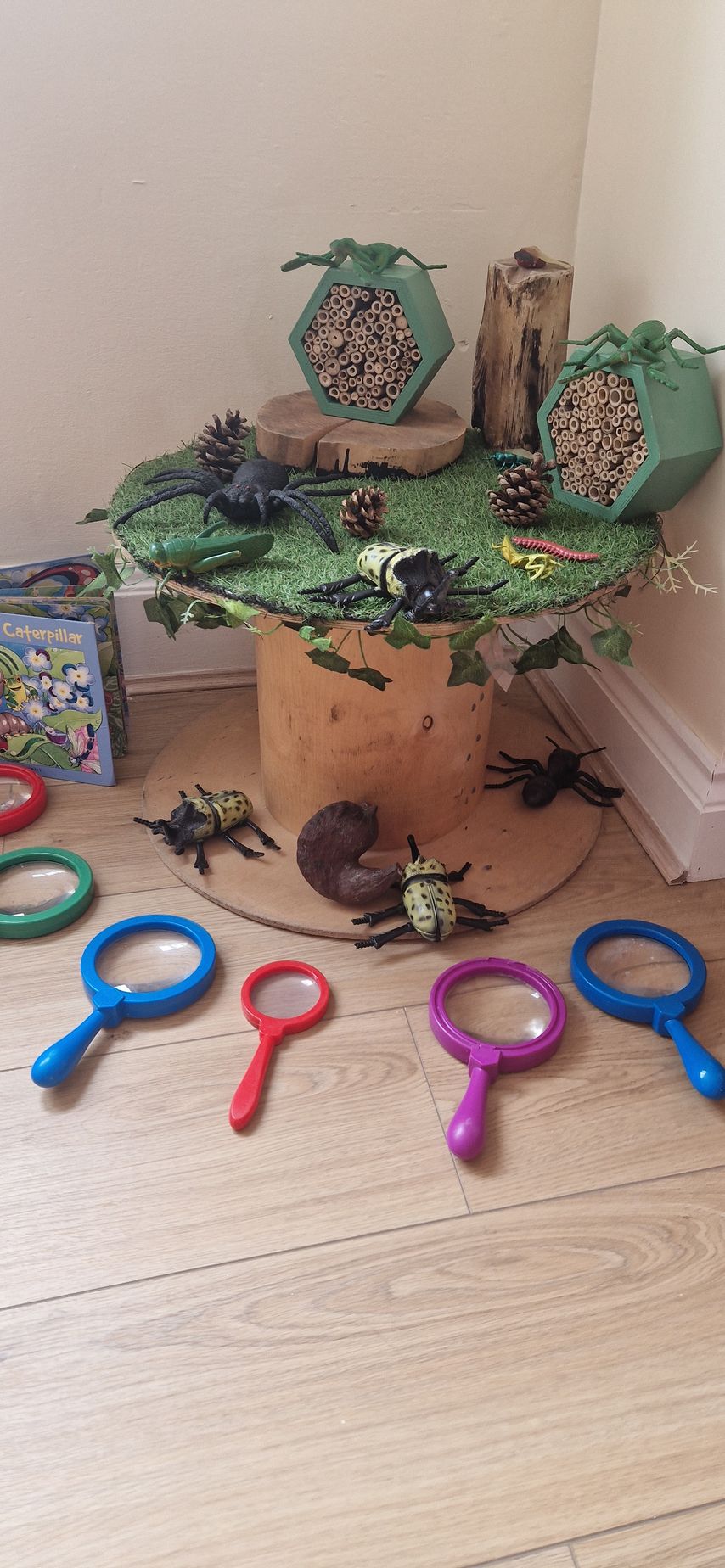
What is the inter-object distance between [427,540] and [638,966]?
1.63 feet

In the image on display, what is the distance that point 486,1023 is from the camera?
1069mm

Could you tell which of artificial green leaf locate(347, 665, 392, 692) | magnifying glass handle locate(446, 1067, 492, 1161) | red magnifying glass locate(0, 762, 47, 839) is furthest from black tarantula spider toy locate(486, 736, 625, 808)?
red magnifying glass locate(0, 762, 47, 839)

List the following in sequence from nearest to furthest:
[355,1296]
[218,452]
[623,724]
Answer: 1. [355,1296]
2. [218,452]
3. [623,724]

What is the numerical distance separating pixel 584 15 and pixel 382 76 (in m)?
0.26

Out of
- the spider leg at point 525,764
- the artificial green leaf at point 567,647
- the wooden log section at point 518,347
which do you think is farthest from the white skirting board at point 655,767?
the wooden log section at point 518,347

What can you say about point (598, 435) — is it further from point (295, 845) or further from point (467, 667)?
point (295, 845)

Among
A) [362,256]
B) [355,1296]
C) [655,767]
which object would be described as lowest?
[355,1296]

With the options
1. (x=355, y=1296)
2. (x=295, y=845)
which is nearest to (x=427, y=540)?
(x=295, y=845)

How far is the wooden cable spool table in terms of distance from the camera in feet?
3.77

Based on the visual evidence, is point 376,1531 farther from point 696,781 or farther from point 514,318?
point 514,318

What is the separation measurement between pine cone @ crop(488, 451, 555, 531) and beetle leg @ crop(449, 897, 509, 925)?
0.41 meters

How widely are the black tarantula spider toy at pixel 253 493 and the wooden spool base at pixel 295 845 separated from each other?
0.35 m

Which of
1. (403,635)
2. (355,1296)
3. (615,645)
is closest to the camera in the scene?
(355,1296)

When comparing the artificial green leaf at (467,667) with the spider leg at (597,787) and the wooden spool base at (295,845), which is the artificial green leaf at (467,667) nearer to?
the wooden spool base at (295,845)
